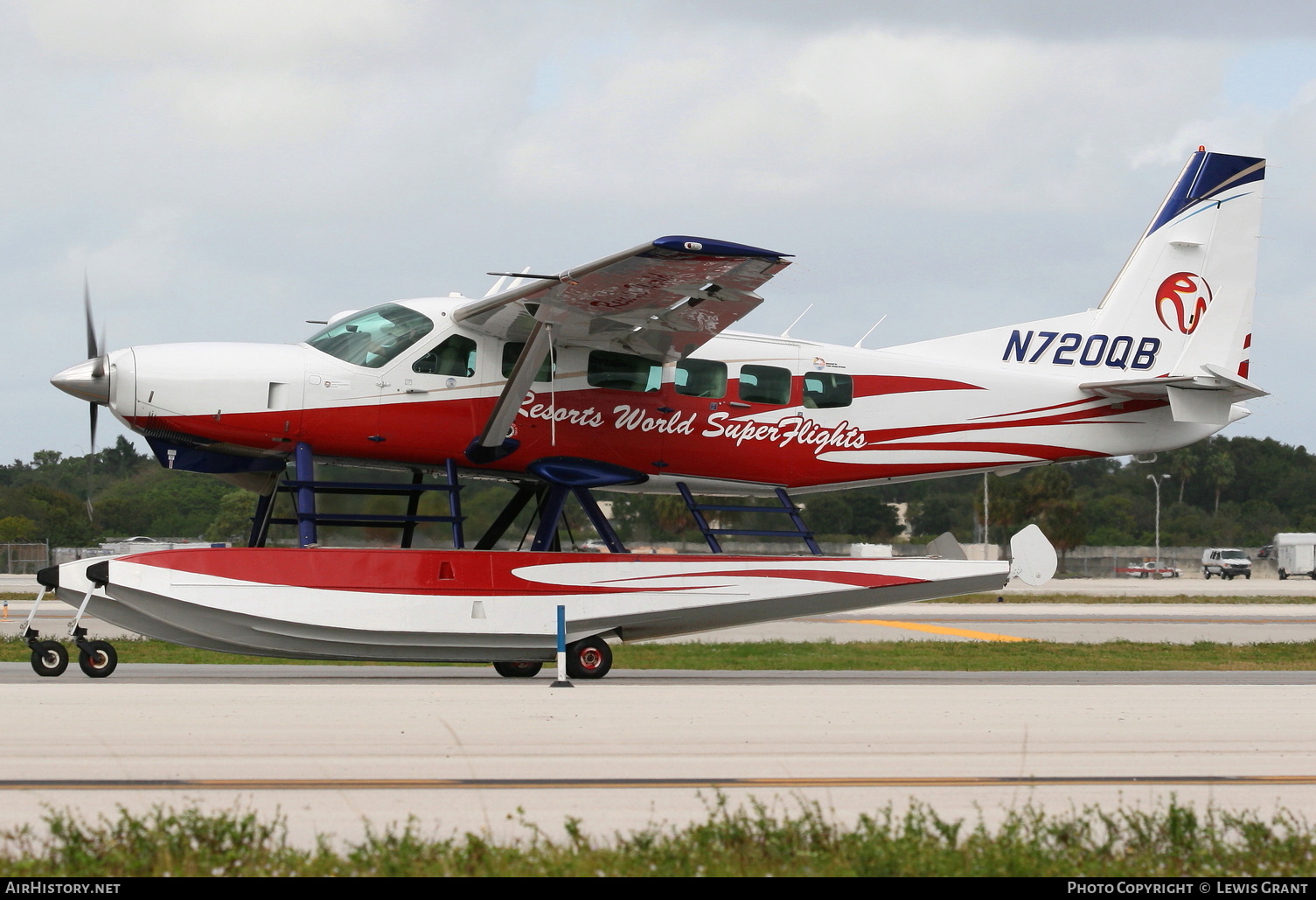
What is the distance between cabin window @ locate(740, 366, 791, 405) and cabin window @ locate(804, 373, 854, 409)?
0.28 m

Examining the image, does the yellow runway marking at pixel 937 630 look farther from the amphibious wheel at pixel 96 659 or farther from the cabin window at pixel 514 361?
the amphibious wheel at pixel 96 659

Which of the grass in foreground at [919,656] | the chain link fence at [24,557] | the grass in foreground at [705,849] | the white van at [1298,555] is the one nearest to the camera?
the grass in foreground at [705,849]

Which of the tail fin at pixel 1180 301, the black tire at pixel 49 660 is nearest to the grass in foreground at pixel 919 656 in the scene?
the black tire at pixel 49 660

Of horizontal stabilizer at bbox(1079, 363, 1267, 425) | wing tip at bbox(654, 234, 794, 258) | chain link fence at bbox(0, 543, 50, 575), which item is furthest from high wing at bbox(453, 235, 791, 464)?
chain link fence at bbox(0, 543, 50, 575)

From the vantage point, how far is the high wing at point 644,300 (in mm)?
12969

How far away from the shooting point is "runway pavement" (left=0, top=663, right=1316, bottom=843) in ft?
23.8

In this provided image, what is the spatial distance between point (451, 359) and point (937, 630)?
1533cm

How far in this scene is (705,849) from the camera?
19.5ft

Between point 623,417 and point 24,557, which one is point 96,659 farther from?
point 24,557

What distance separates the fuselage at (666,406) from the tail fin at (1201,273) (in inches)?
51.0

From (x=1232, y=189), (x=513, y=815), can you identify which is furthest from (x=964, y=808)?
(x=1232, y=189)

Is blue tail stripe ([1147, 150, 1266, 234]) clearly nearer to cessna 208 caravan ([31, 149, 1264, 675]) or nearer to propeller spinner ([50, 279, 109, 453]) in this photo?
cessna 208 caravan ([31, 149, 1264, 675])

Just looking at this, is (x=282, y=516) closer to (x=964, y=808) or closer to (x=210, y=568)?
(x=210, y=568)
